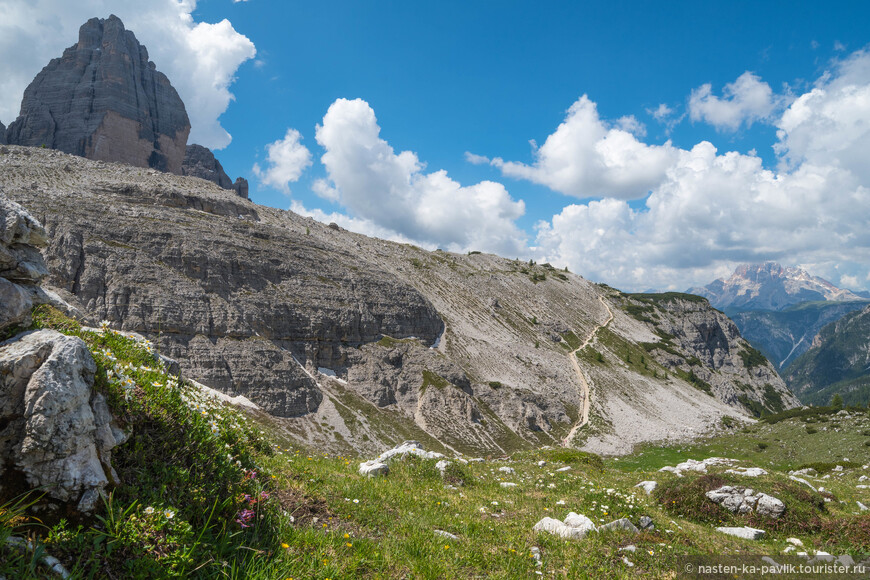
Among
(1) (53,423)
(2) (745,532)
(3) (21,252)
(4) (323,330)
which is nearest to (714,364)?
(4) (323,330)

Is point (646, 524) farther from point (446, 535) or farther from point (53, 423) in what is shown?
point (53, 423)

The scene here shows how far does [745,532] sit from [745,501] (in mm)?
1836

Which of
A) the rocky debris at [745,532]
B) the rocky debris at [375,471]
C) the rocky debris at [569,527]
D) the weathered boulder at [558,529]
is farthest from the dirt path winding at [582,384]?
the weathered boulder at [558,529]

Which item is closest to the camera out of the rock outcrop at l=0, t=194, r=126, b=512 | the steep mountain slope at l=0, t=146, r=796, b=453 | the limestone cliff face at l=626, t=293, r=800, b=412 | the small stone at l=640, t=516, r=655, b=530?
the rock outcrop at l=0, t=194, r=126, b=512

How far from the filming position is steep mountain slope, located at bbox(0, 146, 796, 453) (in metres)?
72.6

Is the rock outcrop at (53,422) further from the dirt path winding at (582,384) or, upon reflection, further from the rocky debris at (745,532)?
the dirt path winding at (582,384)

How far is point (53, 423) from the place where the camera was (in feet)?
15.2

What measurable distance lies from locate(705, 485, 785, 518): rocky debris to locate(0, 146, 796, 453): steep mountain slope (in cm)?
6386

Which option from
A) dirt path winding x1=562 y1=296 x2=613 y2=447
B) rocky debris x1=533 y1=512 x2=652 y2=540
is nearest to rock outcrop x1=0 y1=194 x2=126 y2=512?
rocky debris x1=533 y1=512 x2=652 y2=540

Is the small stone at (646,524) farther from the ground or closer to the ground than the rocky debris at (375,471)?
closer to the ground

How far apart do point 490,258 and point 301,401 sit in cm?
13432

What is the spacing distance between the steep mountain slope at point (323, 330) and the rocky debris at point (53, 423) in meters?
68.9

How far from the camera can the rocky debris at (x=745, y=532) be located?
448 inches

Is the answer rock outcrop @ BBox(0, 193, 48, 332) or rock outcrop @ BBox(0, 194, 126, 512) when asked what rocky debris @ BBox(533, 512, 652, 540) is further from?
rock outcrop @ BBox(0, 193, 48, 332)
